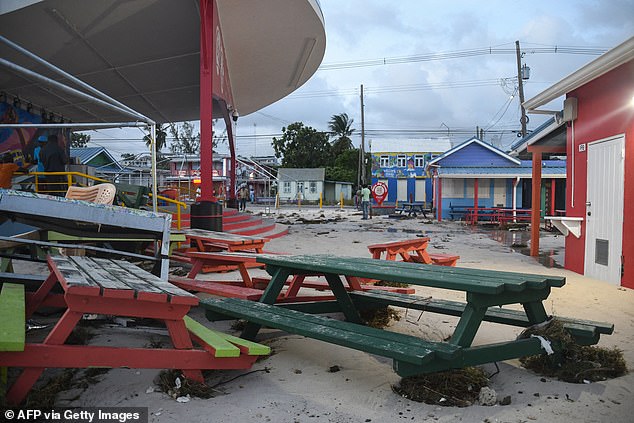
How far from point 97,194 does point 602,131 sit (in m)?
7.51

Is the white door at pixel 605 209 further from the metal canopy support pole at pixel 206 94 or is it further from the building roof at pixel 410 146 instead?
the building roof at pixel 410 146

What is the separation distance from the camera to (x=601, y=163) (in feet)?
23.3

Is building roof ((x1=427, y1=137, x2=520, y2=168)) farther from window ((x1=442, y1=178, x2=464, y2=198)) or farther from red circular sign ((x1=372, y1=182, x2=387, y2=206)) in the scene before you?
red circular sign ((x1=372, y1=182, x2=387, y2=206))

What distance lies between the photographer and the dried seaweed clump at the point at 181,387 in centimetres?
282

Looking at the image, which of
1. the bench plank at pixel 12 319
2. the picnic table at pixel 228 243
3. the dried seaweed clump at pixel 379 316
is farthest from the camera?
the picnic table at pixel 228 243

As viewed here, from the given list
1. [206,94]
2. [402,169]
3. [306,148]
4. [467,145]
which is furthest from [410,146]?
[206,94]

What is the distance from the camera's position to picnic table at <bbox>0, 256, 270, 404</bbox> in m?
2.39

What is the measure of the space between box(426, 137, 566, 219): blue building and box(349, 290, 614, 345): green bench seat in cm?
1995

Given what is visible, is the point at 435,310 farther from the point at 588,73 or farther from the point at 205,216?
the point at 205,216

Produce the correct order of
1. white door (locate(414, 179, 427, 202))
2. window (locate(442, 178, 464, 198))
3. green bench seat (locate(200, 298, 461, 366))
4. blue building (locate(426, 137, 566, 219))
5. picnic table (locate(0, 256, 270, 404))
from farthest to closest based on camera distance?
white door (locate(414, 179, 427, 202)) < window (locate(442, 178, 464, 198)) < blue building (locate(426, 137, 566, 219)) < green bench seat (locate(200, 298, 461, 366)) < picnic table (locate(0, 256, 270, 404))

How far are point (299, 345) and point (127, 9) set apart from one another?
7.90m

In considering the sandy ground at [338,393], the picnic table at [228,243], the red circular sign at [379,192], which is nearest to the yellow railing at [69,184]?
the picnic table at [228,243]

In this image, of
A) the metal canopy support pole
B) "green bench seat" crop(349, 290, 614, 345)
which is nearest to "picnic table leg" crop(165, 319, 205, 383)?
"green bench seat" crop(349, 290, 614, 345)

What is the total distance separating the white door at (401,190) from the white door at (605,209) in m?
30.4
